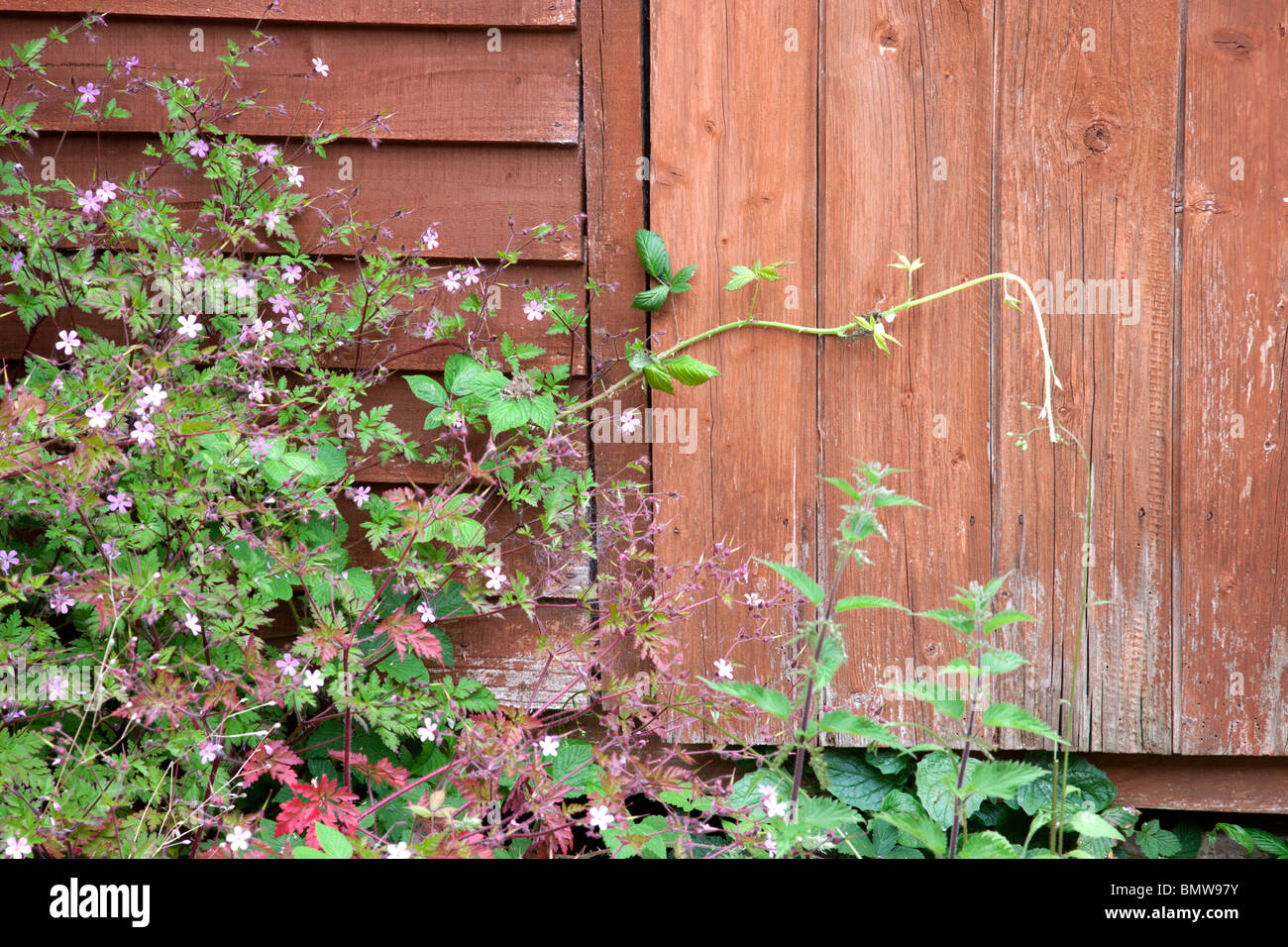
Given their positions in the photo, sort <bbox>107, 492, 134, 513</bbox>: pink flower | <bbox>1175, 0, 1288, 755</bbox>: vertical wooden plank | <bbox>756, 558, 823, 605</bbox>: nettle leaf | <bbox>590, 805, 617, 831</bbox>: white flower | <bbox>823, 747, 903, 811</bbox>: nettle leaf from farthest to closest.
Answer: <bbox>823, 747, 903, 811</bbox>: nettle leaf < <bbox>1175, 0, 1288, 755</bbox>: vertical wooden plank < <bbox>107, 492, 134, 513</bbox>: pink flower < <bbox>590, 805, 617, 831</bbox>: white flower < <bbox>756, 558, 823, 605</bbox>: nettle leaf

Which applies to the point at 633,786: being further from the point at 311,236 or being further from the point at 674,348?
the point at 311,236

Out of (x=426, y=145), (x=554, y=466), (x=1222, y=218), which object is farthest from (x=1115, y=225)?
(x=426, y=145)

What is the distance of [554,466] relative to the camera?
2.05 m

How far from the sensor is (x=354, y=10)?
6.62 feet

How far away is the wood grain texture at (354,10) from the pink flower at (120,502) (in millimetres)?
1113

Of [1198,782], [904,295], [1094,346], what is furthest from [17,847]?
[1198,782]

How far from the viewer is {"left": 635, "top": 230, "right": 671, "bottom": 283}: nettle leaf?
1994mm

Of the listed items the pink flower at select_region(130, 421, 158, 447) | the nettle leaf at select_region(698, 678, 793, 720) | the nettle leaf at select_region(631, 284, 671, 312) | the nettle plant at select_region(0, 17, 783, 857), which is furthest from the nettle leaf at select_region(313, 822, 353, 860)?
the nettle leaf at select_region(631, 284, 671, 312)

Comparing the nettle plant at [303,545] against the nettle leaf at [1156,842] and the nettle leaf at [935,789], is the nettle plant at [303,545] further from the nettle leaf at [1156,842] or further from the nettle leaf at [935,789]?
the nettle leaf at [1156,842]

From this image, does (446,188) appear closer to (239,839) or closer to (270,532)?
(270,532)

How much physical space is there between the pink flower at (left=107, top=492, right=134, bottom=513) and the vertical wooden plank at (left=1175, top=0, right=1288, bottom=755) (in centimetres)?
214

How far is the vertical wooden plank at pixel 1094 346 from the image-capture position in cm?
196

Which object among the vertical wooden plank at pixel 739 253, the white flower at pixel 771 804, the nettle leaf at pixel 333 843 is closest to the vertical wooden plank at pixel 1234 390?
the vertical wooden plank at pixel 739 253

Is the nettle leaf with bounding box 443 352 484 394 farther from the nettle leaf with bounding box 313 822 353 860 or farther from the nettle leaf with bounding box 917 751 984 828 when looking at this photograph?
the nettle leaf with bounding box 917 751 984 828
